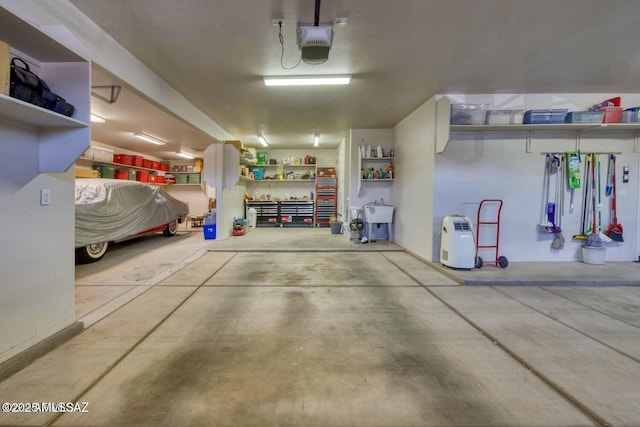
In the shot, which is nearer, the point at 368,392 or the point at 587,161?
the point at 368,392

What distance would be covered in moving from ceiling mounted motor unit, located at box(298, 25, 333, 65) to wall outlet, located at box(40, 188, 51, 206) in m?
2.43

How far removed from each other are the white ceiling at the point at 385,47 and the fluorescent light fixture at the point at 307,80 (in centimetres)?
12

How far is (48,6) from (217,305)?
2.86 metres

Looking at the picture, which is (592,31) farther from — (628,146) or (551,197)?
(628,146)

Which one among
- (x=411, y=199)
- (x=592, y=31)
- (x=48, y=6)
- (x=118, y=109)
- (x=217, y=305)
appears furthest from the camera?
(x=411, y=199)

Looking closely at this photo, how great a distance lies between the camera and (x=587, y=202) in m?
4.16

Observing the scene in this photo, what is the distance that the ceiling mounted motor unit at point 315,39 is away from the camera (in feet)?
7.71

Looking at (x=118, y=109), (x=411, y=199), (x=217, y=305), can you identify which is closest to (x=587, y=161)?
(x=411, y=199)

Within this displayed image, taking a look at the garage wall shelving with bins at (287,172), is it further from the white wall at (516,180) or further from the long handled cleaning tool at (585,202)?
the long handled cleaning tool at (585,202)

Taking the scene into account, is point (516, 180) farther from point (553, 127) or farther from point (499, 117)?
point (499, 117)

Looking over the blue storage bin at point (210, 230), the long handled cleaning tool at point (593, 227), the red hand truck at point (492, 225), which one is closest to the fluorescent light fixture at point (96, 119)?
the blue storage bin at point (210, 230)

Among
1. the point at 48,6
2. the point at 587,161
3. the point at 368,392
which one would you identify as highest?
the point at 48,6

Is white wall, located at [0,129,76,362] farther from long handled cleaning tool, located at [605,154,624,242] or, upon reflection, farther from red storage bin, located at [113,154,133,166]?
long handled cleaning tool, located at [605,154,624,242]

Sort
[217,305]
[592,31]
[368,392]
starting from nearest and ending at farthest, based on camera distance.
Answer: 1. [368,392]
2. [592,31]
3. [217,305]
